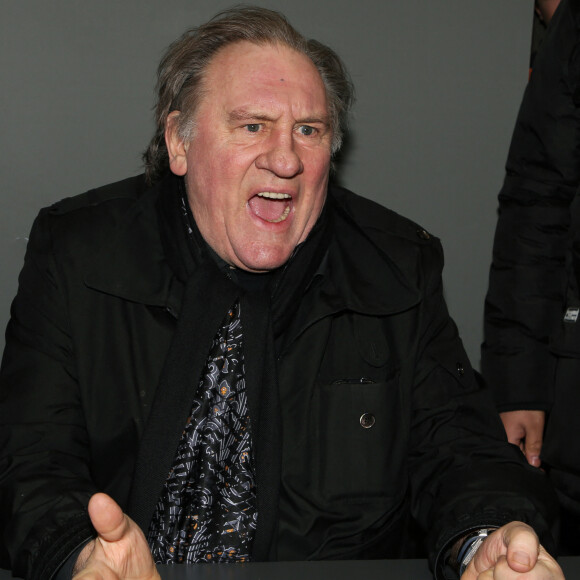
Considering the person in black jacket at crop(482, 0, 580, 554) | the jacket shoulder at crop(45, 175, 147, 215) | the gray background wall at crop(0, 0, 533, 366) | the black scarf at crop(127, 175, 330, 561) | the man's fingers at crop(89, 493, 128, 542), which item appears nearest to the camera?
the man's fingers at crop(89, 493, 128, 542)

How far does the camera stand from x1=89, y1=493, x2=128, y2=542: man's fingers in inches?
45.7

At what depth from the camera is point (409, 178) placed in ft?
8.89

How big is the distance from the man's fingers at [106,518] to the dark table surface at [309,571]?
19cm

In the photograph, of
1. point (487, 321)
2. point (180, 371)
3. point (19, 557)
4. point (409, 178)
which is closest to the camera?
point (19, 557)

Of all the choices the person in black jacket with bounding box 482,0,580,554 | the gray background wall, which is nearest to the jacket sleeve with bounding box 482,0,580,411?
the person in black jacket with bounding box 482,0,580,554

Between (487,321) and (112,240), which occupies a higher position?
(112,240)

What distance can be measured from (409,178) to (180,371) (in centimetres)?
116

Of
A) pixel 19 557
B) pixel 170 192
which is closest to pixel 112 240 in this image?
pixel 170 192

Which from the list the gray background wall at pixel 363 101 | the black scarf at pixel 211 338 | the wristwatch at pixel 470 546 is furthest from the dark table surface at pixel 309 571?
the gray background wall at pixel 363 101

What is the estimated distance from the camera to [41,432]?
171 cm

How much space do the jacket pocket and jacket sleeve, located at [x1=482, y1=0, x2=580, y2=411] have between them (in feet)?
1.50

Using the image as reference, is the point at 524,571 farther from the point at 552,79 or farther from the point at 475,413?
the point at 552,79

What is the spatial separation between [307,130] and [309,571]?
910mm

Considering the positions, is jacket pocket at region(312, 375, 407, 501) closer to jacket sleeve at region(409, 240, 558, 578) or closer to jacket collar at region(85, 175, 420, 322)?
jacket sleeve at region(409, 240, 558, 578)
